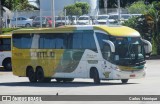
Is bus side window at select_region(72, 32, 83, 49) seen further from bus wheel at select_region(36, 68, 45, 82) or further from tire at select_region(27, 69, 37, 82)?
tire at select_region(27, 69, 37, 82)

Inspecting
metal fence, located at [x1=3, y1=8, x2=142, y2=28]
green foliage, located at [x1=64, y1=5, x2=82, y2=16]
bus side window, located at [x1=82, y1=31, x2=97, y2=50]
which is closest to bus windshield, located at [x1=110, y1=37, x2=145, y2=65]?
bus side window, located at [x1=82, y1=31, x2=97, y2=50]

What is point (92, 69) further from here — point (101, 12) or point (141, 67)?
point (101, 12)

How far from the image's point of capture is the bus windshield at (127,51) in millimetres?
30798

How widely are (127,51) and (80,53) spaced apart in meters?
2.36

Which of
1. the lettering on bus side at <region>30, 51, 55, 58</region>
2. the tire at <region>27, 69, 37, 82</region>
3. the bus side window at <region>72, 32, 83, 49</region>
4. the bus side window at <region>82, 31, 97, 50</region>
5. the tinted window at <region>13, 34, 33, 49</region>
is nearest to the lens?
the bus side window at <region>82, 31, 97, 50</region>

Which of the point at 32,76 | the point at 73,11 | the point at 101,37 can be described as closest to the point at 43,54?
the point at 32,76

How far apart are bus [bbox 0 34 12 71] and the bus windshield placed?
16138 millimetres

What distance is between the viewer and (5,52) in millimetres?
45781

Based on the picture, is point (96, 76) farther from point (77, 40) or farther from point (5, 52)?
point (5, 52)

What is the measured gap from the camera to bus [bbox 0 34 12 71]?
4581cm

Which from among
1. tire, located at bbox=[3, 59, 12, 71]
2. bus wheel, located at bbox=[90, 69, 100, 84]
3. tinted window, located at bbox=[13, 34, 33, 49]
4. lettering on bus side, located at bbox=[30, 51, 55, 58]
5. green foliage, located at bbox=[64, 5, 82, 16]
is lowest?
tire, located at bbox=[3, 59, 12, 71]

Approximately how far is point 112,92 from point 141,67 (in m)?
6.31

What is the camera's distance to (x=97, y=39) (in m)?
31.2

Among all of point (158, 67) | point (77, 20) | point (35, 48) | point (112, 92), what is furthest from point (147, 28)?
point (112, 92)
